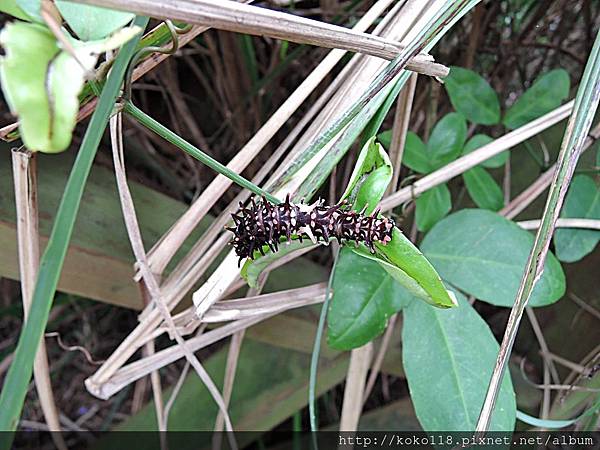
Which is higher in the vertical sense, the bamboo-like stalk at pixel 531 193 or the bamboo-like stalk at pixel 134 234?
the bamboo-like stalk at pixel 531 193

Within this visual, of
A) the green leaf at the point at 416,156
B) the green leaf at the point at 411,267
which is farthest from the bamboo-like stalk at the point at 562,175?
the green leaf at the point at 416,156

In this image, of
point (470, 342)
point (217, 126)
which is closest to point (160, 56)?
point (470, 342)

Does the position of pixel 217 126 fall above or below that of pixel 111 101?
above

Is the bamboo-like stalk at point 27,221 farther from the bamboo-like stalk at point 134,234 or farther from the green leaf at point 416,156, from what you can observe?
the green leaf at point 416,156

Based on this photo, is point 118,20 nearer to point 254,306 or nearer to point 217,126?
point 254,306

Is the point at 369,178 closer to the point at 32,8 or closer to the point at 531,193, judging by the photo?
the point at 32,8

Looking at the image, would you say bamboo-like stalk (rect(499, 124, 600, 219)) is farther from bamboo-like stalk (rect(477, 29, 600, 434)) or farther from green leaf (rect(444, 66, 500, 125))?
bamboo-like stalk (rect(477, 29, 600, 434))
